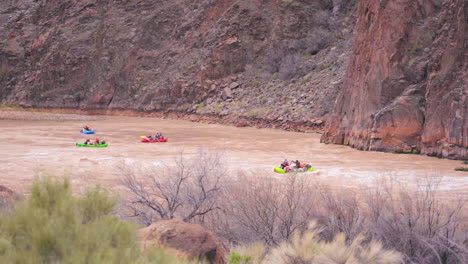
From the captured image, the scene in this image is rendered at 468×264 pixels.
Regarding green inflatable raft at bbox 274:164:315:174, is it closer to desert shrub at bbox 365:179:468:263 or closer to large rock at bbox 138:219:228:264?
desert shrub at bbox 365:179:468:263

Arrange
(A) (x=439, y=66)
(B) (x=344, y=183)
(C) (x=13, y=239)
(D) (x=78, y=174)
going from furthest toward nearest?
(A) (x=439, y=66) < (D) (x=78, y=174) < (B) (x=344, y=183) < (C) (x=13, y=239)

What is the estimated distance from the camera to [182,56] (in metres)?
48.6

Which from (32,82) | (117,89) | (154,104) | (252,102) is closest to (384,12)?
(252,102)

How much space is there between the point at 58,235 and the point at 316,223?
3.93 m

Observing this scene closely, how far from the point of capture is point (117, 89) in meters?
52.7

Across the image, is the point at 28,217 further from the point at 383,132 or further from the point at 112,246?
the point at 383,132

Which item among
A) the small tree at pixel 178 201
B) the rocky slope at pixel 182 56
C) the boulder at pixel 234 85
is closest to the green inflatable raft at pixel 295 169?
the small tree at pixel 178 201

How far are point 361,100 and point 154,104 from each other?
30632 mm

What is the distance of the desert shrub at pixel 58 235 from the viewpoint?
3090 millimetres

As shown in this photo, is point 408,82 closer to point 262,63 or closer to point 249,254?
point 249,254

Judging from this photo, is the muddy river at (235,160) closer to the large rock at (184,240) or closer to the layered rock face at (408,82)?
the layered rock face at (408,82)

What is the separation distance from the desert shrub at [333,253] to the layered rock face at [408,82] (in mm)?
11964

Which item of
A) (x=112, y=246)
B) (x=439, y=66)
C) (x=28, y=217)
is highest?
(x=439, y=66)

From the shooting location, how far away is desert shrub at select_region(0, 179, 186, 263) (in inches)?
122
